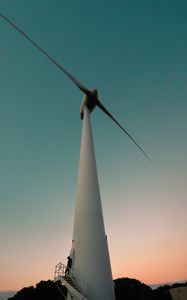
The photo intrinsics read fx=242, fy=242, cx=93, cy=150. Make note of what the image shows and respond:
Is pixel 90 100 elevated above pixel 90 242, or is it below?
above

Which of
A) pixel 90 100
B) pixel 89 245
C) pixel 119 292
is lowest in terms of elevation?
pixel 119 292

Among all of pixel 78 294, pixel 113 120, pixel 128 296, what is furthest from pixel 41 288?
pixel 78 294

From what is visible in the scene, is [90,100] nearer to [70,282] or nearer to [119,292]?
[70,282]

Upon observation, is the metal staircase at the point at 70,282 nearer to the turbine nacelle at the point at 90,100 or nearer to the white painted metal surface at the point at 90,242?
the white painted metal surface at the point at 90,242

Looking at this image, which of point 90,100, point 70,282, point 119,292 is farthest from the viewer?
point 119,292

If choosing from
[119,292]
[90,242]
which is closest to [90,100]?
[90,242]

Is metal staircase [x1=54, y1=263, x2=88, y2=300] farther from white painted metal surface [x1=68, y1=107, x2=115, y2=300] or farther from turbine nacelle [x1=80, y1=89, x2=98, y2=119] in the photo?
turbine nacelle [x1=80, y1=89, x2=98, y2=119]

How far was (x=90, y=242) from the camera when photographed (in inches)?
735

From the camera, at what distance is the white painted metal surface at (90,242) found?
1711 centimetres

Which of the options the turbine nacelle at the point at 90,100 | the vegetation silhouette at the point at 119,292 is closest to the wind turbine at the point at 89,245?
the turbine nacelle at the point at 90,100

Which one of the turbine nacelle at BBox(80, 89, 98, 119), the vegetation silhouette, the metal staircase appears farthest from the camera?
the vegetation silhouette

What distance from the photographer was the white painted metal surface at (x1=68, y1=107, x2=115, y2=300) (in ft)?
56.1

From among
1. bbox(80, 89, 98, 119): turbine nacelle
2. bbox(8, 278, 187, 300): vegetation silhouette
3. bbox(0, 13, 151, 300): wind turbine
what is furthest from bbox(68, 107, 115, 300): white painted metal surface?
bbox(8, 278, 187, 300): vegetation silhouette

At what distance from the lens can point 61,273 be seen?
18.9 meters
